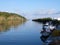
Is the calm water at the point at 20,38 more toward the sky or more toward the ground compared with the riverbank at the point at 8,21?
more toward the ground

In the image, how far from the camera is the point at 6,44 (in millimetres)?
18406

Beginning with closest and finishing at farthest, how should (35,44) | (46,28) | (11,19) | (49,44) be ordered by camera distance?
1. (49,44)
2. (35,44)
3. (46,28)
4. (11,19)

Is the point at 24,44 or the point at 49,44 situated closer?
the point at 49,44

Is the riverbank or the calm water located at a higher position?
the riverbank

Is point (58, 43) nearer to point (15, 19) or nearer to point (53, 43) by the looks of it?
point (53, 43)

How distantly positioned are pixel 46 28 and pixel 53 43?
827 cm

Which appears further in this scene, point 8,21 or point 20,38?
point 8,21

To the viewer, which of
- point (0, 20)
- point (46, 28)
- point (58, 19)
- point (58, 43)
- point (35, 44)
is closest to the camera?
point (58, 43)

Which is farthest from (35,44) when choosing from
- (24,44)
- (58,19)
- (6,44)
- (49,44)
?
(58,19)

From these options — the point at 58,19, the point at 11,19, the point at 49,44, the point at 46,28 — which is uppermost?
the point at 11,19

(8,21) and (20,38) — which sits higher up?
(8,21)

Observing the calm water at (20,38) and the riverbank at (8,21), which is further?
the riverbank at (8,21)

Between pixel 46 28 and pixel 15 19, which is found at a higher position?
pixel 15 19

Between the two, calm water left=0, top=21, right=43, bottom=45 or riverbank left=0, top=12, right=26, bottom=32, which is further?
riverbank left=0, top=12, right=26, bottom=32
